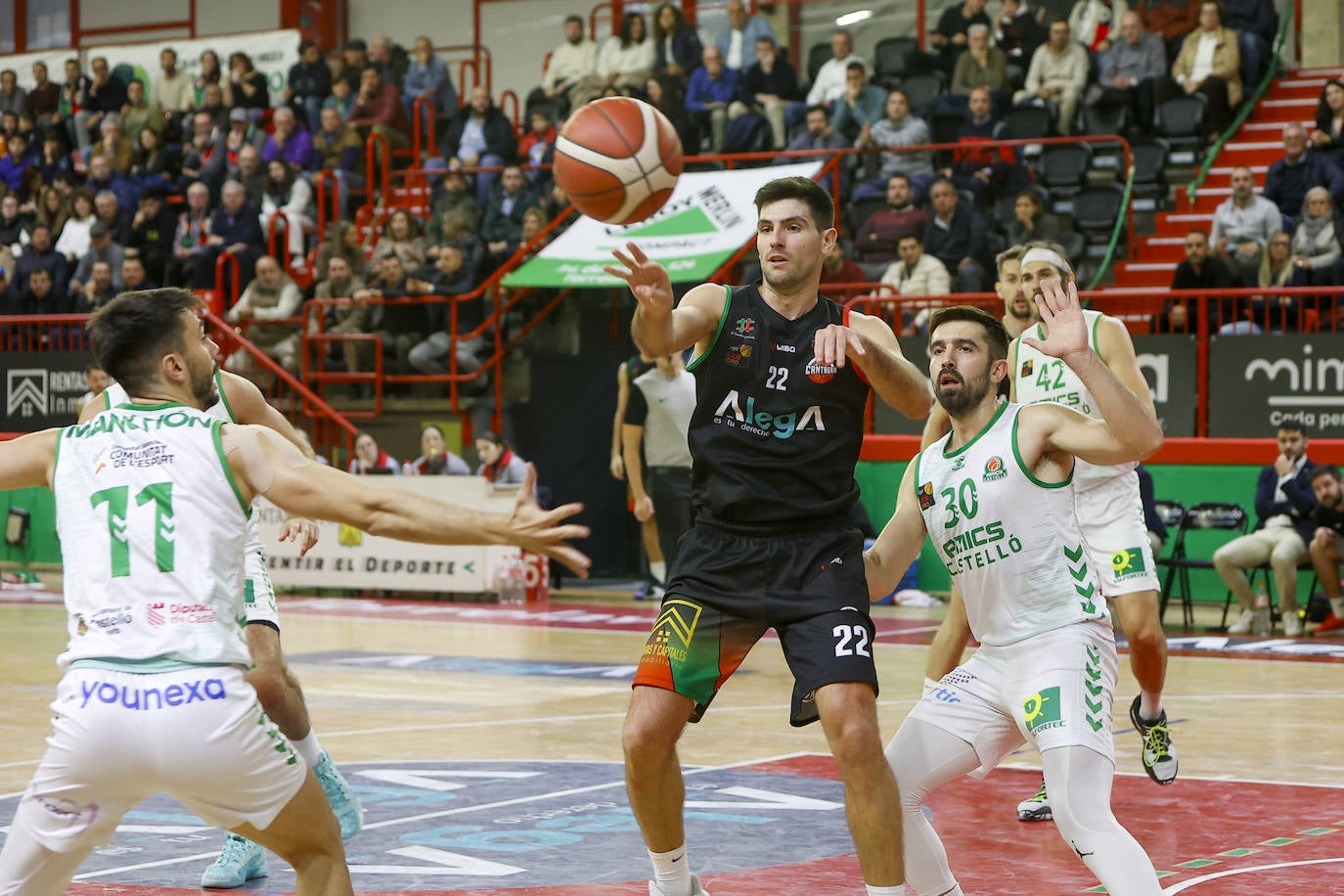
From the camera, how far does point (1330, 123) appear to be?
17609 mm

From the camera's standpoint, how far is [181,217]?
23.5 metres

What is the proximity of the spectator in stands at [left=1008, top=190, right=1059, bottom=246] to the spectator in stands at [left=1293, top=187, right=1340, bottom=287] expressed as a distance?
238cm

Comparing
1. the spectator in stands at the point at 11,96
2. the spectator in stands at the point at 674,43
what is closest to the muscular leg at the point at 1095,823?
the spectator in stands at the point at 674,43

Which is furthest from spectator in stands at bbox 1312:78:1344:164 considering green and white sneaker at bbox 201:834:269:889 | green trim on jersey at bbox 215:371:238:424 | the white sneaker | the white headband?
green and white sneaker at bbox 201:834:269:889

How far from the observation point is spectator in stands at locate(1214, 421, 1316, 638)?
566 inches

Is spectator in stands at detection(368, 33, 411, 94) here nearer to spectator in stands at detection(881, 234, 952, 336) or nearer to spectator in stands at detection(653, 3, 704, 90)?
spectator in stands at detection(653, 3, 704, 90)

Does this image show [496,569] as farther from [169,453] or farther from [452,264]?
[169,453]

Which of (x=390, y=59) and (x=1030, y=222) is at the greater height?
(x=390, y=59)

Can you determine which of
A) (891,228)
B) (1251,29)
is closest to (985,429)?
(891,228)

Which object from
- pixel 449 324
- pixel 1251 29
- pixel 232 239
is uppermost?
pixel 1251 29

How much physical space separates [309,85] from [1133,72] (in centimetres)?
1164

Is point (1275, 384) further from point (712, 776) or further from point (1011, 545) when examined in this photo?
point (1011, 545)

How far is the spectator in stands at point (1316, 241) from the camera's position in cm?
1588

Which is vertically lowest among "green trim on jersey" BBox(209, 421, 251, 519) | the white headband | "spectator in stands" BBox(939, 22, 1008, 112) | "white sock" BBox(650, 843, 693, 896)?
"white sock" BBox(650, 843, 693, 896)
